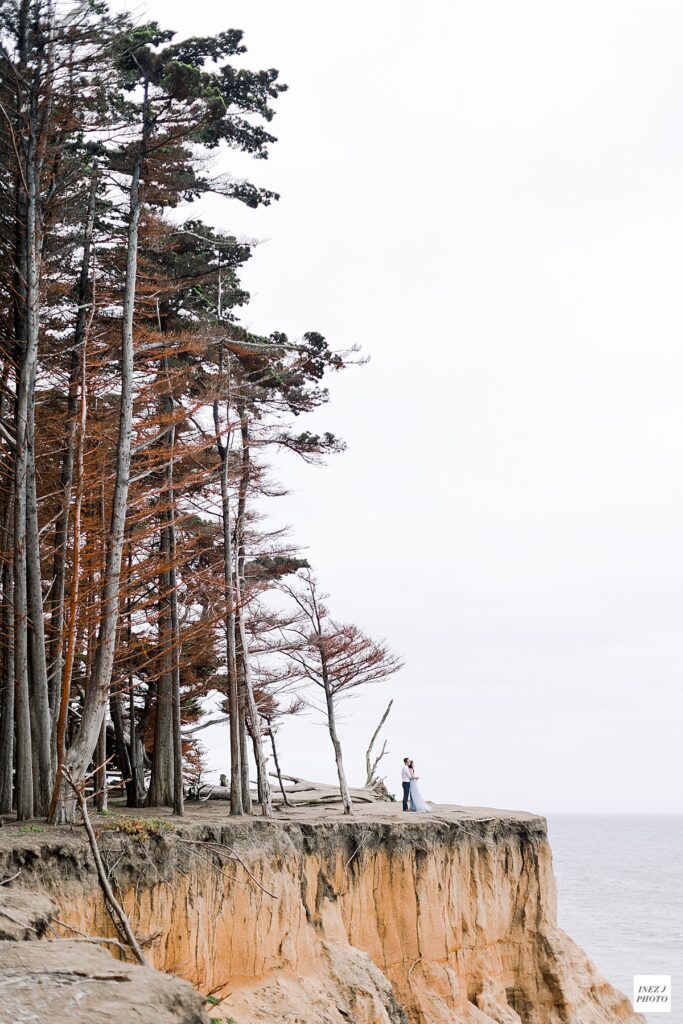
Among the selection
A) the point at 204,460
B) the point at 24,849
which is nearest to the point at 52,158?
the point at 204,460

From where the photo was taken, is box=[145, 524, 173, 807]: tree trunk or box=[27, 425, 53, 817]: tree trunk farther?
box=[145, 524, 173, 807]: tree trunk

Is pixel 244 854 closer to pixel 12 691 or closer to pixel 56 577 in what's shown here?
pixel 12 691

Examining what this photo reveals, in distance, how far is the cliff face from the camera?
53.7 ft

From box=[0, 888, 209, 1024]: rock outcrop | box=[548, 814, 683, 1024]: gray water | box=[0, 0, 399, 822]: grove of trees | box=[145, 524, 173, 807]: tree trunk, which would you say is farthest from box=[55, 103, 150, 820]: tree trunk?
box=[548, 814, 683, 1024]: gray water

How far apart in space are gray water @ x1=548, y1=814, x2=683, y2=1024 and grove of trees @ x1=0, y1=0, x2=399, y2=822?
3034 centimetres

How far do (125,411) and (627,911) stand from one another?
238 ft

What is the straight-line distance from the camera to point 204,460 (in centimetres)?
2688

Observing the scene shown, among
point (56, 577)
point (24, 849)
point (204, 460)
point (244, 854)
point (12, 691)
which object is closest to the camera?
point (24, 849)

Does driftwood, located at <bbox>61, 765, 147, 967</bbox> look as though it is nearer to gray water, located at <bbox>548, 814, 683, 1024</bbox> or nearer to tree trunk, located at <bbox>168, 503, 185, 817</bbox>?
tree trunk, located at <bbox>168, 503, 185, 817</bbox>

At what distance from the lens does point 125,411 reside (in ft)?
65.5

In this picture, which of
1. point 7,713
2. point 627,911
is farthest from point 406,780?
point 627,911

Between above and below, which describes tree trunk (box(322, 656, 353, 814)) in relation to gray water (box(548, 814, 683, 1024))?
above

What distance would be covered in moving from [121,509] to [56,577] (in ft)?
15.1

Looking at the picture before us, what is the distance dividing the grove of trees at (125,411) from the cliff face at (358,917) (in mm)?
2316
